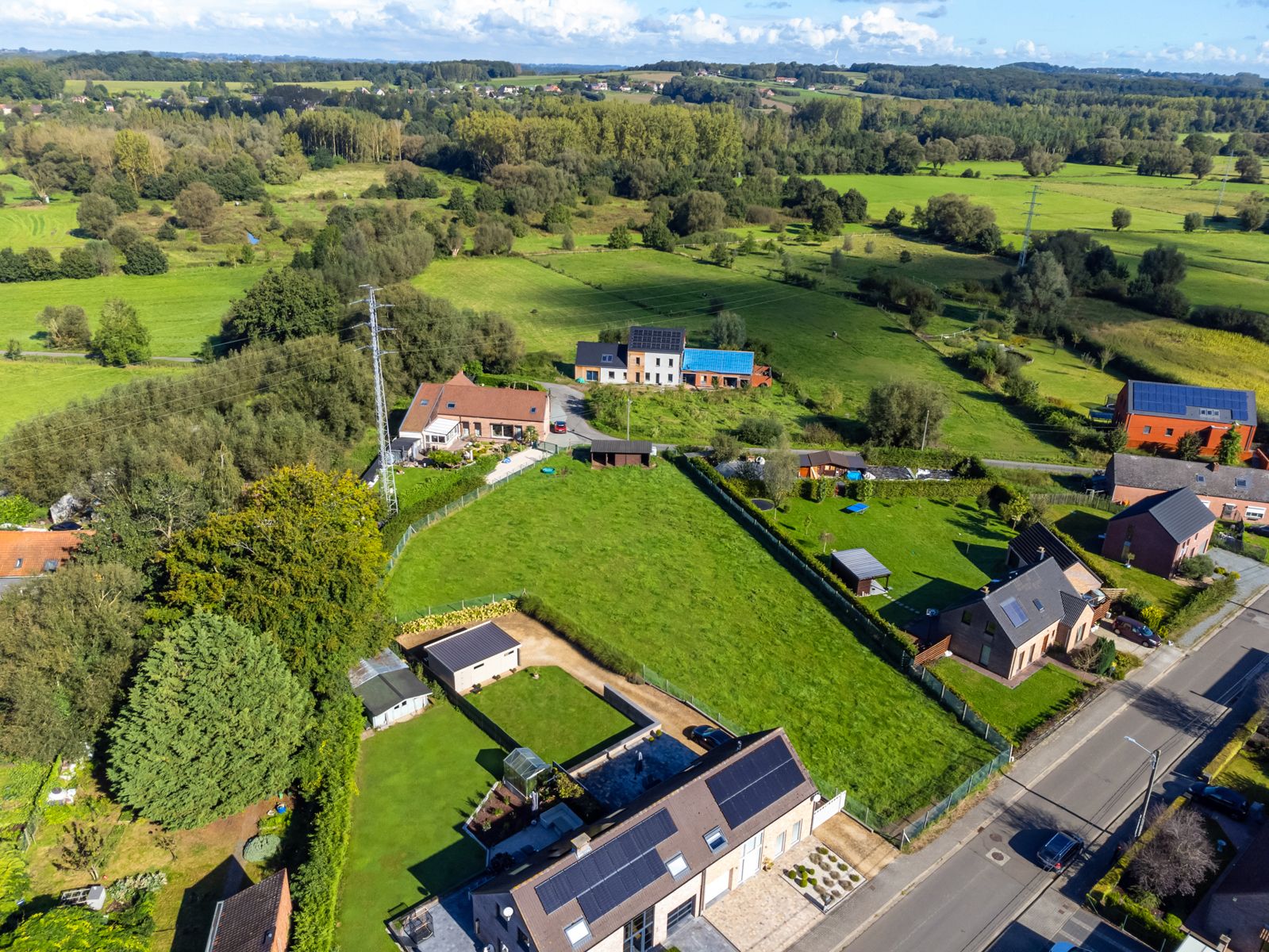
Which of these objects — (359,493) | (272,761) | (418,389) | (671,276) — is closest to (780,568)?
(359,493)

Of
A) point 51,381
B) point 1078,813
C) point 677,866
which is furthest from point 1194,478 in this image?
point 51,381

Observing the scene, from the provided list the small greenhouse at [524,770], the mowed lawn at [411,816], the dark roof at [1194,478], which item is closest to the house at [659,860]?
the mowed lawn at [411,816]

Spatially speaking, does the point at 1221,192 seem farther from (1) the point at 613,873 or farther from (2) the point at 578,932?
(2) the point at 578,932

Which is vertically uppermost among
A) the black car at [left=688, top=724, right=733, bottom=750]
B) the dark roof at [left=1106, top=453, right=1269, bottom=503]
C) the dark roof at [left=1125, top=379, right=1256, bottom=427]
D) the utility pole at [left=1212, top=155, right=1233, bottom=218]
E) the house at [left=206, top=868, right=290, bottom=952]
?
the utility pole at [left=1212, top=155, right=1233, bottom=218]

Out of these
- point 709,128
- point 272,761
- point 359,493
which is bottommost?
point 272,761

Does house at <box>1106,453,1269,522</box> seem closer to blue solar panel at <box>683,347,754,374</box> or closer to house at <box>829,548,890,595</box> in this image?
house at <box>829,548,890,595</box>

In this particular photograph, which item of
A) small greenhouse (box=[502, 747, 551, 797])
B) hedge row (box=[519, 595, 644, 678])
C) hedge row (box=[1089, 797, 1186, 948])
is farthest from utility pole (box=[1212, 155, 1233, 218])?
small greenhouse (box=[502, 747, 551, 797])

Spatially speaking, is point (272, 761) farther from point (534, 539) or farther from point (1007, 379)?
point (1007, 379)
